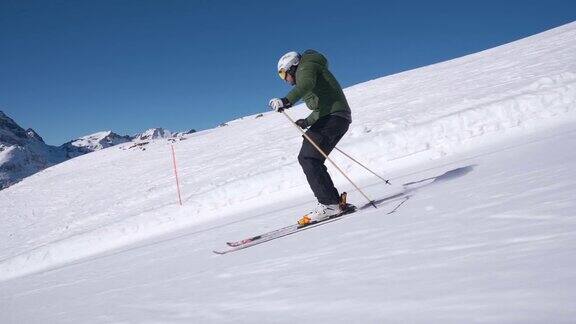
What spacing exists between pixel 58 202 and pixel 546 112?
2039 cm

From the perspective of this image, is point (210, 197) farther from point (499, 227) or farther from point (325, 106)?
point (499, 227)

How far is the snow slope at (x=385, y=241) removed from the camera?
2.29 m

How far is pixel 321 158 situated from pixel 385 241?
7.56 feet

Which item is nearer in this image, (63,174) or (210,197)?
(210,197)

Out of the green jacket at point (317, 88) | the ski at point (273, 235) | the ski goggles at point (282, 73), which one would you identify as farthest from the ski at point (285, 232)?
the ski goggles at point (282, 73)

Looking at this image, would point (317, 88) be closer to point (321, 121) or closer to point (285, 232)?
point (321, 121)

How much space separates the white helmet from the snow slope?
2.24 meters

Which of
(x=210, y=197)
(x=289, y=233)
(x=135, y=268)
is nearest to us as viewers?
(x=289, y=233)

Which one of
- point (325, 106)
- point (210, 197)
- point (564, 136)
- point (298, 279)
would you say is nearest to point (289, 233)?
point (325, 106)

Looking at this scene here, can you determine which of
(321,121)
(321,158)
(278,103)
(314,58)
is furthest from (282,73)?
(321,158)

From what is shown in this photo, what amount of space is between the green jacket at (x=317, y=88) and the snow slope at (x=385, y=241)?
156 centimetres

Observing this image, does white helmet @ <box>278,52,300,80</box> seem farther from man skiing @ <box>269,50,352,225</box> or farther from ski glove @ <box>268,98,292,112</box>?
ski glove @ <box>268,98,292,112</box>

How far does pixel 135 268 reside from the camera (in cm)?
595

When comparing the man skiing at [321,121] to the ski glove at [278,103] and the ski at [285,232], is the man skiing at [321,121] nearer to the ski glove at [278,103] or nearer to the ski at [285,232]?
the ski at [285,232]
